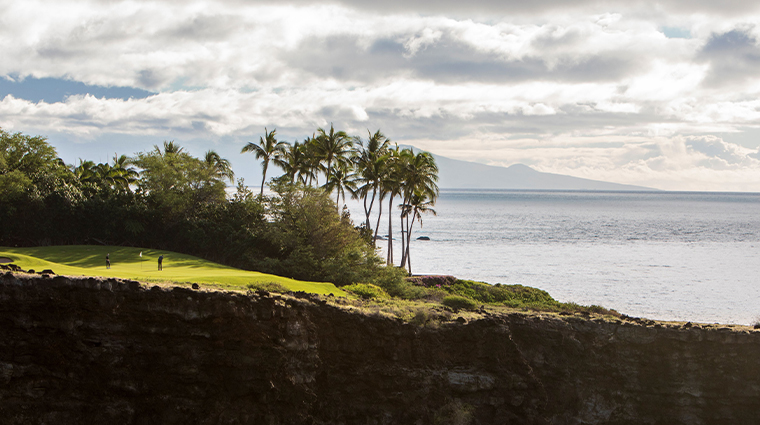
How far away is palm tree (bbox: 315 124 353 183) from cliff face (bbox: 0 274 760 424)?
28.1m

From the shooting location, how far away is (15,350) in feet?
59.3

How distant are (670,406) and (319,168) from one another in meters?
38.5

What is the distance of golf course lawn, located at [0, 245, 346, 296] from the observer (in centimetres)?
2516

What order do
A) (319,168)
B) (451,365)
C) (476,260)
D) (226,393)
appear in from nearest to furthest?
(226,393), (451,365), (319,168), (476,260)

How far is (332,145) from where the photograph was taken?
1855 inches

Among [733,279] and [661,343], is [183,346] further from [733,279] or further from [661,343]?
[733,279]

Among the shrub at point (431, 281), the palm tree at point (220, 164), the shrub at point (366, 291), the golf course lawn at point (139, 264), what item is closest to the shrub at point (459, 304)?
the shrub at point (366, 291)

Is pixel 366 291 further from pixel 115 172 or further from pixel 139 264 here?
pixel 115 172

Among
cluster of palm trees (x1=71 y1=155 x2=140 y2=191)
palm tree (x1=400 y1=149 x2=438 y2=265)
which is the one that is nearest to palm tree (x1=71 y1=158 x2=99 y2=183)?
cluster of palm trees (x1=71 y1=155 x2=140 y2=191)

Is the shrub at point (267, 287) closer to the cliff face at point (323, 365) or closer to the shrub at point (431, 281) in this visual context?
the cliff face at point (323, 365)

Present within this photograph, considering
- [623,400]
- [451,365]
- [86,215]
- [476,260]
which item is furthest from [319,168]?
[623,400]

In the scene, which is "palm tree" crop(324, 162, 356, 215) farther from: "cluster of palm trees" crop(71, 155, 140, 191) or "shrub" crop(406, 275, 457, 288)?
"cluster of palm trees" crop(71, 155, 140, 191)

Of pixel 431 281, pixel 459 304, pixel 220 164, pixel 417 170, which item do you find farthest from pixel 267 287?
pixel 220 164

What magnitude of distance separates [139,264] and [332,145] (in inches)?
821
